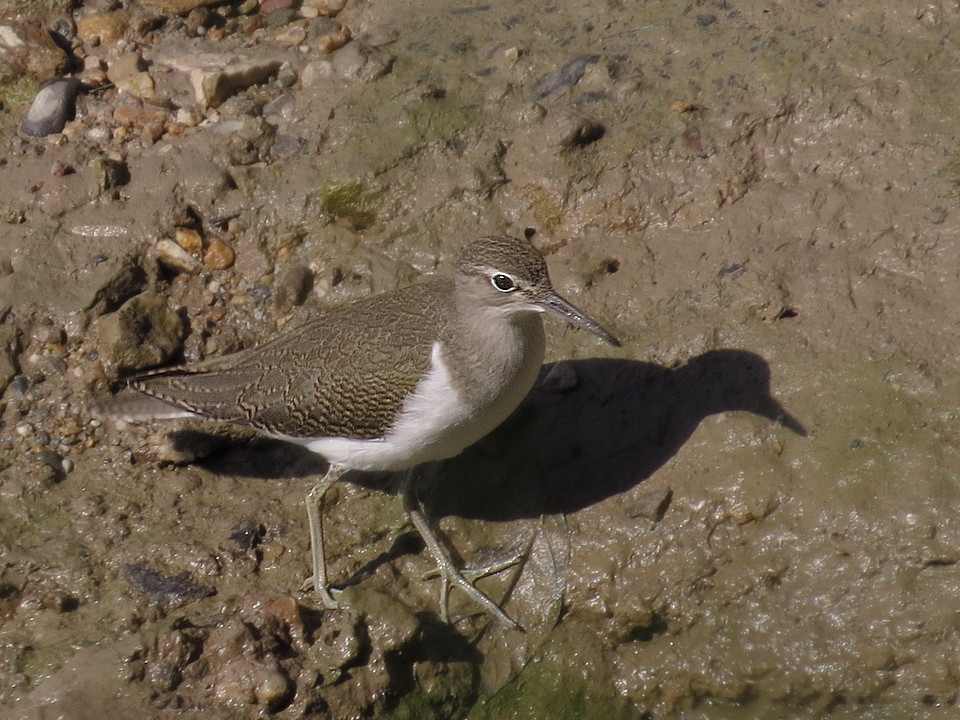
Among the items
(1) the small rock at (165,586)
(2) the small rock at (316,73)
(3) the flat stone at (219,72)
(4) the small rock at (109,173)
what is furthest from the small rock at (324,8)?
(1) the small rock at (165,586)

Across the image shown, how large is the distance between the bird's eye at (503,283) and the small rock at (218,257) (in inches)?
102

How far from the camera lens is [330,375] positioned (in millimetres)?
6090

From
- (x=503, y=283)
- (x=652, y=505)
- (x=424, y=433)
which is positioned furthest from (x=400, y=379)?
(x=652, y=505)

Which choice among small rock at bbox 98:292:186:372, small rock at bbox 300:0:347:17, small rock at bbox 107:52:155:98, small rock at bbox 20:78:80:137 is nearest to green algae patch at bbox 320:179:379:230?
small rock at bbox 98:292:186:372

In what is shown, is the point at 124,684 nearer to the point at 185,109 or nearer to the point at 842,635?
the point at 842,635

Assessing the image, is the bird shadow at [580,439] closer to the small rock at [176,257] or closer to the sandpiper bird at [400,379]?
the sandpiper bird at [400,379]

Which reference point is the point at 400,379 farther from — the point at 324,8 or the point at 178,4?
the point at 178,4

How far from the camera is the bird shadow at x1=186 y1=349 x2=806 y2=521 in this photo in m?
6.38

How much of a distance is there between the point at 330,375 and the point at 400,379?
0.45 meters

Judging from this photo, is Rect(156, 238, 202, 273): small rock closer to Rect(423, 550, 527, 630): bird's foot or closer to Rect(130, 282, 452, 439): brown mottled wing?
Rect(130, 282, 452, 439): brown mottled wing

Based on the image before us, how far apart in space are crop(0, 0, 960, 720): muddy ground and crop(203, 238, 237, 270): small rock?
0.02m

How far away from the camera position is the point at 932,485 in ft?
18.8

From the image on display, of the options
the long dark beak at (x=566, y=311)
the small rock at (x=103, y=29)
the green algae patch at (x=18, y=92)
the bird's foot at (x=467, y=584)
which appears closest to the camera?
the long dark beak at (x=566, y=311)

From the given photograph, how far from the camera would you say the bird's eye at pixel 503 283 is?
5.75 metres
